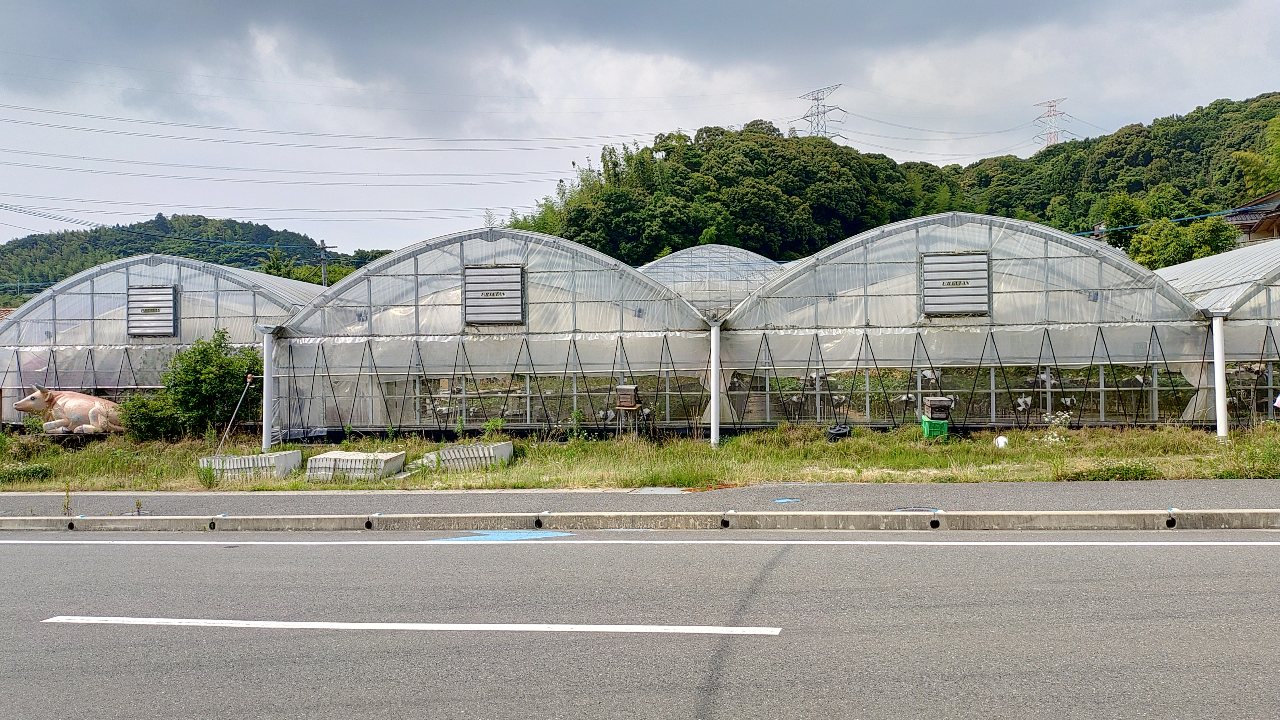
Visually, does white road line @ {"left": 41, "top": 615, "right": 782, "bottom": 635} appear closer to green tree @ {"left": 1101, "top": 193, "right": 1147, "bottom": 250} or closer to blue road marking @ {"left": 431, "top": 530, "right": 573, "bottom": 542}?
blue road marking @ {"left": 431, "top": 530, "right": 573, "bottom": 542}

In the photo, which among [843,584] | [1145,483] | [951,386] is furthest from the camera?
[951,386]

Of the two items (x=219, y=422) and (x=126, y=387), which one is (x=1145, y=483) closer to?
(x=219, y=422)

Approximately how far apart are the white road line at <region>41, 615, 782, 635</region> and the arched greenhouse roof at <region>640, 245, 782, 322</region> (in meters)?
26.8

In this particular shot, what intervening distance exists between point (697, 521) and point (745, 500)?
122 centimetres

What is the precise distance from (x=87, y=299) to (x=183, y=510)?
1491 cm

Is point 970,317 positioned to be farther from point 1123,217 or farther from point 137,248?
point 137,248

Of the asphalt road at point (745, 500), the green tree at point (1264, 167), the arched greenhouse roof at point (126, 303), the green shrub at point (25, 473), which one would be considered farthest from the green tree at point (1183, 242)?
Answer: the green shrub at point (25, 473)

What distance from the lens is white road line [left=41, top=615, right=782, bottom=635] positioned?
229 inches

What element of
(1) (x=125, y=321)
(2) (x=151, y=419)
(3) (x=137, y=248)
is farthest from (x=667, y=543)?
(3) (x=137, y=248)

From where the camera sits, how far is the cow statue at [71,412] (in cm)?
2175

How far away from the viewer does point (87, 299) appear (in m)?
23.8

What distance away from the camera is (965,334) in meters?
19.4

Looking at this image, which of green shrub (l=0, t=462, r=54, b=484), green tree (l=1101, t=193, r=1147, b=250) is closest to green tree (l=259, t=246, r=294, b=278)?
green shrub (l=0, t=462, r=54, b=484)

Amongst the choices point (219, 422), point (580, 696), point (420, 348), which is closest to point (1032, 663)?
point (580, 696)
